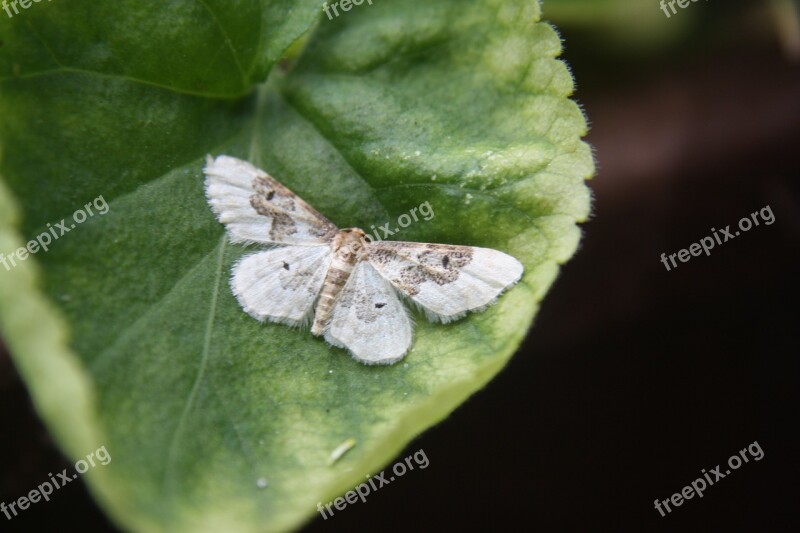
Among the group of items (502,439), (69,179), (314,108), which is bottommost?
(502,439)

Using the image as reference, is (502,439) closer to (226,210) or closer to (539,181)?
(539,181)

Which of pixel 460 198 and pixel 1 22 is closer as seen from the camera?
pixel 1 22

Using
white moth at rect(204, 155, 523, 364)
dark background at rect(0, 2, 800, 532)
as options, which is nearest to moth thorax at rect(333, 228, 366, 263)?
white moth at rect(204, 155, 523, 364)

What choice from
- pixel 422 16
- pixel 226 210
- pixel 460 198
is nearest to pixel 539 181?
pixel 460 198

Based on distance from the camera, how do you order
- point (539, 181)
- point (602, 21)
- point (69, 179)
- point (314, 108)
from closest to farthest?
1. point (69, 179)
2. point (539, 181)
3. point (314, 108)
4. point (602, 21)

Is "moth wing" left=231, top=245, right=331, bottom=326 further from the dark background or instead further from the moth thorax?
the dark background

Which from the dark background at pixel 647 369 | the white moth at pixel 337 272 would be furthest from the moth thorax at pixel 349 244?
the dark background at pixel 647 369
